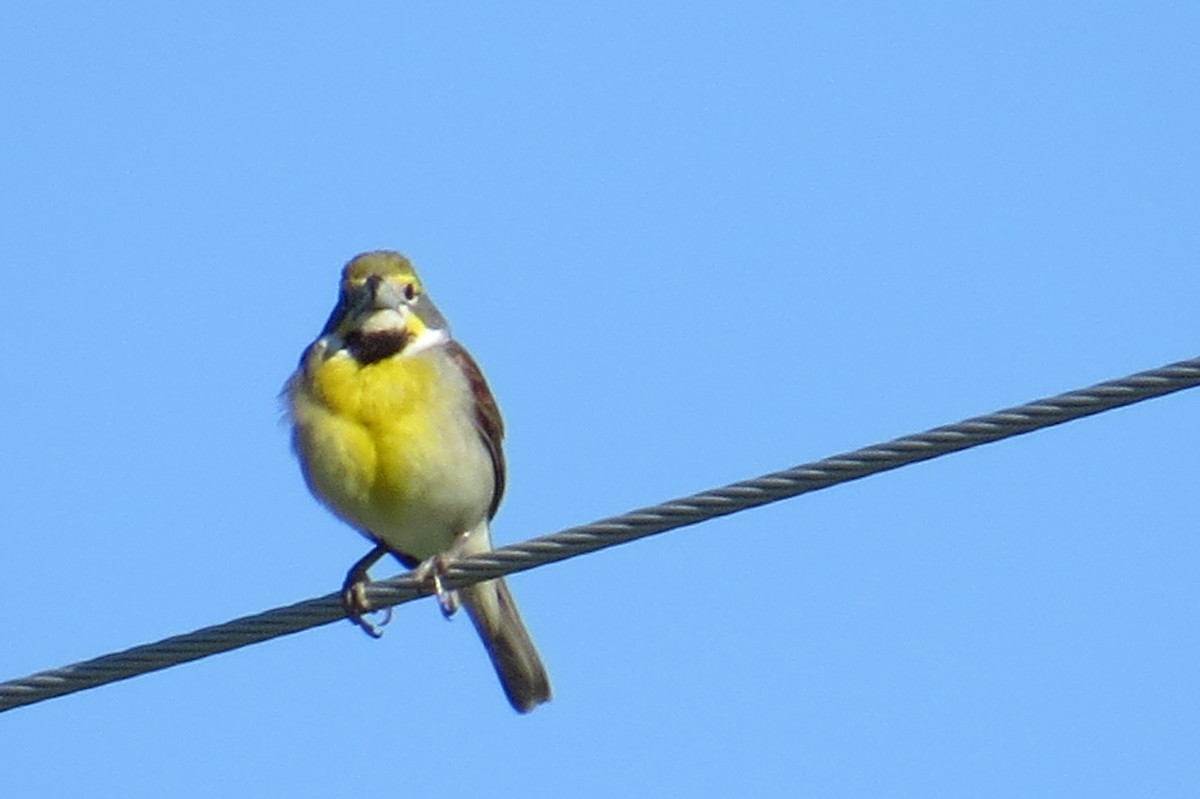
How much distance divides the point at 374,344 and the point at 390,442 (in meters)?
0.54

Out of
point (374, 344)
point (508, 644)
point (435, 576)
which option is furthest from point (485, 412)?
point (435, 576)

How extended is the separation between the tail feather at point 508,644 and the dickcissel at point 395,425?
30cm

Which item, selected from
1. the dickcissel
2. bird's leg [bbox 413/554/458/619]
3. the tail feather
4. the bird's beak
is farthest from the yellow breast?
the tail feather

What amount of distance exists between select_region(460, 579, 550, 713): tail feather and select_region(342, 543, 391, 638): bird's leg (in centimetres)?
62

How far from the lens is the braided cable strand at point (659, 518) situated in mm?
6844

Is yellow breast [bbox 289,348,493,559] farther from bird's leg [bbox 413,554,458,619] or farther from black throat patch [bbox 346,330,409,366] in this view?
bird's leg [bbox 413,554,458,619]

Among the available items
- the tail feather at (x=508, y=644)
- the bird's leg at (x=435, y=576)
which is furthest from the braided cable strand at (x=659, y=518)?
the tail feather at (x=508, y=644)

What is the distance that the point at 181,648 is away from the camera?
305 inches

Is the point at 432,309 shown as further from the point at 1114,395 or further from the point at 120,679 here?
the point at 1114,395

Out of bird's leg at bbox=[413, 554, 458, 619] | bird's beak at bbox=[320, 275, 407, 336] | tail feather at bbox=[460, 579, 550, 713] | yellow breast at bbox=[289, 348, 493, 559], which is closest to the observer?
bird's leg at bbox=[413, 554, 458, 619]

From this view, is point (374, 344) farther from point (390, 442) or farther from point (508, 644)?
point (508, 644)

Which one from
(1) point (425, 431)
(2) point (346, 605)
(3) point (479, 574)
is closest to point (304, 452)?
(1) point (425, 431)

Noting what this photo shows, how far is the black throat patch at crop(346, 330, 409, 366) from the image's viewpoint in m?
9.97

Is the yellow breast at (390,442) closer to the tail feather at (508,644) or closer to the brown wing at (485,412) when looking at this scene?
the brown wing at (485,412)
